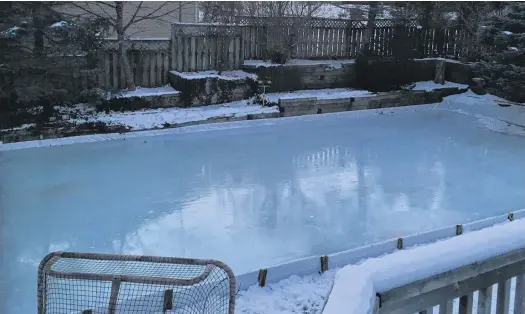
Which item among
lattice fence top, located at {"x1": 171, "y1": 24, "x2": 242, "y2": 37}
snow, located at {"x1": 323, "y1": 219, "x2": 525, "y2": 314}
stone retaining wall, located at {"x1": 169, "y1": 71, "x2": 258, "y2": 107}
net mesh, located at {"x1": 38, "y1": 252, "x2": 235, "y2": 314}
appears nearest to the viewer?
snow, located at {"x1": 323, "y1": 219, "x2": 525, "y2": 314}

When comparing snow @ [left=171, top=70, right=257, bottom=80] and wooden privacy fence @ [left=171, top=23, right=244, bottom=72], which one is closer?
snow @ [left=171, top=70, right=257, bottom=80]

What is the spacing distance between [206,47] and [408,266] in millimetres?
10288

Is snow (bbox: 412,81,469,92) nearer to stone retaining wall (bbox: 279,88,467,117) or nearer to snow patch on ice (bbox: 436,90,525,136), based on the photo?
stone retaining wall (bbox: 279,88,467,117)

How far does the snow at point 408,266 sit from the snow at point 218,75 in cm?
908

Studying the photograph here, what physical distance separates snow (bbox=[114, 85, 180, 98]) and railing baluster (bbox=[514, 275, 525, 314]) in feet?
28.4

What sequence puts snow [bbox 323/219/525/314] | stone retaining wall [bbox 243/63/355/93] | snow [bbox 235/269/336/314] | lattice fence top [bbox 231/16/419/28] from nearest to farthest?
snow [bbox 323/219/525/314], snow [bbox 235/269/336/314], stone retaining wall [bbox 243/63/355/93], lattice fence top [bbox 231/16/419/28]

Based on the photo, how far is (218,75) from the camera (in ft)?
35.9

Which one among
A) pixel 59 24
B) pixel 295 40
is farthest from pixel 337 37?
pixel 59 24

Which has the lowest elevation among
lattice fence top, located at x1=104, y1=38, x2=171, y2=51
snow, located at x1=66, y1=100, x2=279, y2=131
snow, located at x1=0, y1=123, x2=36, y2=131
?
snow, located at x1=0, y1=123, x2=36, y2=131

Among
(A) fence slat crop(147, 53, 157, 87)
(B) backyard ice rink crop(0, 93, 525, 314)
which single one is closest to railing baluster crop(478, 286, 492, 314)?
(B) backyard ice rink crop(0, 93, 525, 314)

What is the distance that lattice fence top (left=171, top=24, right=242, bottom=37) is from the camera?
1094 centimetres

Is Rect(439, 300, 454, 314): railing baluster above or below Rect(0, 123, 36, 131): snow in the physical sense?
above

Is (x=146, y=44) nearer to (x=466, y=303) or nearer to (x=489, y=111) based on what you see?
(x=489, y=111)

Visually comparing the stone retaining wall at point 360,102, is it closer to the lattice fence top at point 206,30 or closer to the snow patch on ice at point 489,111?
the snow patch on ice at point 489,111
